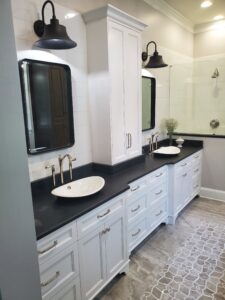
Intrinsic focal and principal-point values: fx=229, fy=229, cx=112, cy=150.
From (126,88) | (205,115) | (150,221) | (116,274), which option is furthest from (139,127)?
(205,115)

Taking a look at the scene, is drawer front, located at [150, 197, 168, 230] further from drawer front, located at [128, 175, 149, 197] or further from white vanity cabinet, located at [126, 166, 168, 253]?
drawer front, located at [128, 175, 149, 197]

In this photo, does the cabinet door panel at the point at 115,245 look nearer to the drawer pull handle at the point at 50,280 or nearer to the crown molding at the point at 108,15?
the drawer pull handle at the point at 50,280

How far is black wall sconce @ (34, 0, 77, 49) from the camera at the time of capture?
159 centimetres

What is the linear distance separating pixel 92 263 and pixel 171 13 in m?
3.66

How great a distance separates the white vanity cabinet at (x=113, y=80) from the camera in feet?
7.02

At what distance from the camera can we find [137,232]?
236 centimetres

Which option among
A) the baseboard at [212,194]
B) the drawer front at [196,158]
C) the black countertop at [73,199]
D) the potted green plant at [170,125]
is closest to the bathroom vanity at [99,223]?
the black countertop at [73,199]

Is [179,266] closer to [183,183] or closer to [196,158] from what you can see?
[183,183]

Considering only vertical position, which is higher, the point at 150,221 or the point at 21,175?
the point at 21,175

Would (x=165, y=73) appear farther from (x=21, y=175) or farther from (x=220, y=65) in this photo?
(x=21, y=175)

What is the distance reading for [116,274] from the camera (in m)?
1.98

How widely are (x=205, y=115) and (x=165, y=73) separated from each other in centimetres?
111

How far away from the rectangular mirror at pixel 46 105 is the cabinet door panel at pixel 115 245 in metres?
0.84

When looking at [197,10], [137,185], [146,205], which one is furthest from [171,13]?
[146,205]
